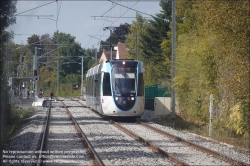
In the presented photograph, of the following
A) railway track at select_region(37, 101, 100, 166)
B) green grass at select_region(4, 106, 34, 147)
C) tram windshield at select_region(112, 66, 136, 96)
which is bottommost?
railway track at select_region(37, 101, 100, 166)

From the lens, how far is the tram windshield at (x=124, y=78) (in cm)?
2541

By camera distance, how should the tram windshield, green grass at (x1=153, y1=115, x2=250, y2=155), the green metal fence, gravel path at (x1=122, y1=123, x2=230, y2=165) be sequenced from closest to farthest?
gravel path at (x1=122, y1=123, x2=230, y2=165), green grass at (x1=153, y1=115, x2=250, y2=155), the tram windshield, the green metal fence

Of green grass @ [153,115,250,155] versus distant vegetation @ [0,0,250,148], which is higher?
distant vegetation @ [0,0,250,148]

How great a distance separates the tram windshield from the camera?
25406 millimetres

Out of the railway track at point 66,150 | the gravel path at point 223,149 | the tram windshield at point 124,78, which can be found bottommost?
the gravel path at point 223,149

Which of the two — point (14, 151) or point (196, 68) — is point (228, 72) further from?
point (14, 151)

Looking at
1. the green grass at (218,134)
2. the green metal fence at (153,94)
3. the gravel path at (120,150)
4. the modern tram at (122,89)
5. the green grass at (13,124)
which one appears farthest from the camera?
the green metal fence at (153,94)

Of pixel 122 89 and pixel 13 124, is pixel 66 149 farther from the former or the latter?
pixel 122 89

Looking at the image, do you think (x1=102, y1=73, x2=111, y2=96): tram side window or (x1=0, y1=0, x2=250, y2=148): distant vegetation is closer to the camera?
(x1=0, y1=0, x2=250, y2=148): distant vegetation

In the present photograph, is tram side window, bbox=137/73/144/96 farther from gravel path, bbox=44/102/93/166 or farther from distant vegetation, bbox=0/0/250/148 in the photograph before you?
gravel path, bbox=44/102/93/166

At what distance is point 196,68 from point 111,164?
14.1 metres

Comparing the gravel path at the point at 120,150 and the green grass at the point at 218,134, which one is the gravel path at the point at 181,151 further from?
the green grass at the point at 218,134

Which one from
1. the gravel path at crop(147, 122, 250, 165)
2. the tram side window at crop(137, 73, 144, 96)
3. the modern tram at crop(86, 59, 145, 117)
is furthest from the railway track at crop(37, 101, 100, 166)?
the tram side window at crop(137, 73, 144, 96)

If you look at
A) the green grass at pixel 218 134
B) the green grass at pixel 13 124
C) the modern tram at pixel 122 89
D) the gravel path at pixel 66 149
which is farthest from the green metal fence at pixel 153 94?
the gravel path at pixel 66 149
